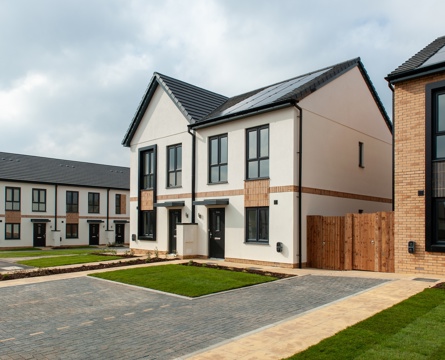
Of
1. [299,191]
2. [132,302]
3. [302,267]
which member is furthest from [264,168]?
[132,302]

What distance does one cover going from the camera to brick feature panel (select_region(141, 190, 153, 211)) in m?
22.7

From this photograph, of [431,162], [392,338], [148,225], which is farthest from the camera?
[148,225]

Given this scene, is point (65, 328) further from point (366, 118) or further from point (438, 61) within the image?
point (366, 118)

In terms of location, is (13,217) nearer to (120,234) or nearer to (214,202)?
(120,234)

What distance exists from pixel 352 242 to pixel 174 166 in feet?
33.1

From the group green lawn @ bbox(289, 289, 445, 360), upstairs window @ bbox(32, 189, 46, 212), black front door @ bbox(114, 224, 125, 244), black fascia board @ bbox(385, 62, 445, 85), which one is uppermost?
black fascia board @ bbox(385, 62, 445, 85)

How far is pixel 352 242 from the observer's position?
A: 14820 millimetres

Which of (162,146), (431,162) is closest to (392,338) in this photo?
(431,162)

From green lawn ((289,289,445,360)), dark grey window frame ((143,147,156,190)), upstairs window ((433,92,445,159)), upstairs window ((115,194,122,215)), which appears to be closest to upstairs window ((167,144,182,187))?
dark grey window frame ((143,147,156,190))

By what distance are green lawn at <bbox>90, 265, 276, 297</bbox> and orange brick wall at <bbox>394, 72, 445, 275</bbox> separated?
441cm

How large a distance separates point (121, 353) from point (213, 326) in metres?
1.92

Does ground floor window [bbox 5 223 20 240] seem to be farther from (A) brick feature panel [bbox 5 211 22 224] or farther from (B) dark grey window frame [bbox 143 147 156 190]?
(B) dark grey window frame [bbox 143 147 156 190]

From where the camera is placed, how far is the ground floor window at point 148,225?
22422 mm

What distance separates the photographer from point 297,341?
650cm
